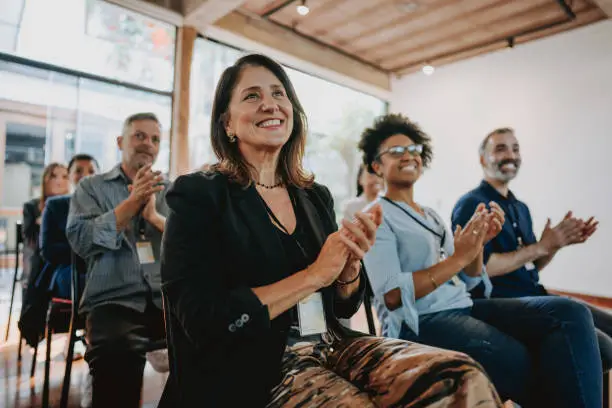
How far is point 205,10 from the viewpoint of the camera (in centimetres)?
464

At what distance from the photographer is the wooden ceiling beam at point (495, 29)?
17.7 ft

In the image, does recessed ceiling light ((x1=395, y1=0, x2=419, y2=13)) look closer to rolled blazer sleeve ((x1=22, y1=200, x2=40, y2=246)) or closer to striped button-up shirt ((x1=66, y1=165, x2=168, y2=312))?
striped button-up shirt ((x1=66, y1=165, x2=168, y2=312))

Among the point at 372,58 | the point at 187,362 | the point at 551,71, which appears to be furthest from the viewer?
the point at 372,58

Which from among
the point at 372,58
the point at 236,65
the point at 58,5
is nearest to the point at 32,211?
the point at 58,5

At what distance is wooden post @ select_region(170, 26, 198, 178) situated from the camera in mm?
4918

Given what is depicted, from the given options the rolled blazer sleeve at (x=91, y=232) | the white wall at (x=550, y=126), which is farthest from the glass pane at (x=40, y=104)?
the white wall at (x=550, y=126)

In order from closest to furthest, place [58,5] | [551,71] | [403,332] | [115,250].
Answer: [403,332] → [115,250] → [58,5] → [551,71]

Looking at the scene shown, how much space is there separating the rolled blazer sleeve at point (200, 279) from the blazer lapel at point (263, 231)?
79 mm

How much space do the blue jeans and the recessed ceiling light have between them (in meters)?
4.58

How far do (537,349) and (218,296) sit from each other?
1257 mm

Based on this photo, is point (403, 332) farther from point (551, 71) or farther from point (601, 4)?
point (551, 71)

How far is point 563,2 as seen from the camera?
4.95 metres

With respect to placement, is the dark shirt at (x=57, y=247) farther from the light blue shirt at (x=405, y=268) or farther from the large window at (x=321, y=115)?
the large window at (x=321, y=115)

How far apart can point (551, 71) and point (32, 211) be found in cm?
674
